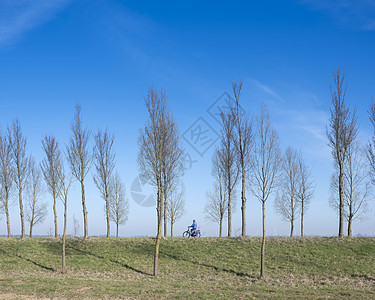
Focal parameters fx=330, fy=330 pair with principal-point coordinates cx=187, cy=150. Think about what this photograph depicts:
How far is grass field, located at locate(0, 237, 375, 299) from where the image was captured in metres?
14.8

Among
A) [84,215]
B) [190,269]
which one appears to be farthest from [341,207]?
[84,215]

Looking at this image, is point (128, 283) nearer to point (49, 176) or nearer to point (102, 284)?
point (102, 284)

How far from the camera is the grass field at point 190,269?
14.8 metres

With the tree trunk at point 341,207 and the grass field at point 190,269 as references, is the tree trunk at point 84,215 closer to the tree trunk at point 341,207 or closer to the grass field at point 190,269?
the grass field at point 190,269

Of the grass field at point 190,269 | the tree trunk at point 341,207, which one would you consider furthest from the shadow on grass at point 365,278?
the tree trunk at point 341,207

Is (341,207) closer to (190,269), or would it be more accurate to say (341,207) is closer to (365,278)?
(365,278)

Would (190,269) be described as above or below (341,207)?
below

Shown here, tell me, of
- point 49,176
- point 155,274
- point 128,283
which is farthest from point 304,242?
point 49,176

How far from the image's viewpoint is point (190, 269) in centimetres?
2075

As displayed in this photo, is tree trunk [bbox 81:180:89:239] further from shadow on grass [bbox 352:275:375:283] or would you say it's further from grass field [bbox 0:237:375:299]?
shadow on grass [bbox 352:275:375:283]

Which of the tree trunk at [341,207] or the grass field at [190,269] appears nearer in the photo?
the grass field at [190,269]

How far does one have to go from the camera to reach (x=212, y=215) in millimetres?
35406

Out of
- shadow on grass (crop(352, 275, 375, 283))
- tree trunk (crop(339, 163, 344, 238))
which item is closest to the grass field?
shadow on grass (crop(352, 275, 375, 283))

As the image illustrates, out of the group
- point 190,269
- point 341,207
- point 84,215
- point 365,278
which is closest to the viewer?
point 365,278
